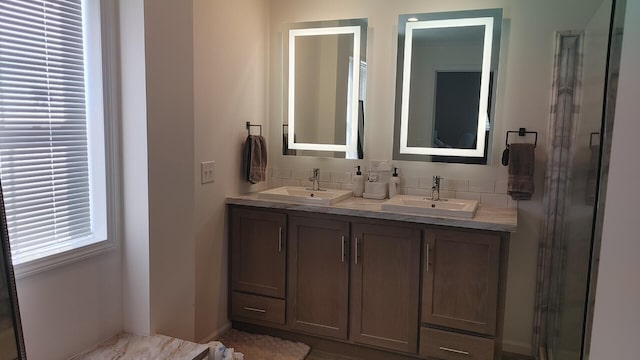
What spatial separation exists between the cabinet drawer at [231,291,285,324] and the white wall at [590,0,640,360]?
194cm

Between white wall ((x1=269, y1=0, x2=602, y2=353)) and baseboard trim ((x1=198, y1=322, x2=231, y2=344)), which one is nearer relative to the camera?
white wall ((x1=269, y1=0, x2=602, y2=353))

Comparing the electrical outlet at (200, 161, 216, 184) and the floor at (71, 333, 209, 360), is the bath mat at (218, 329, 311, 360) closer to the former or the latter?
the floor at (71, 333, 209, 360)

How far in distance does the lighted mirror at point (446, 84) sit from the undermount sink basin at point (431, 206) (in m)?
0.28

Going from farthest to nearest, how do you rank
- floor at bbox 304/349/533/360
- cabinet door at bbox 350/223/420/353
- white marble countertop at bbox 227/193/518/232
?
floor at bbox 304/349/533/360, cabinet door at bbox 350/223/420/353, white marble countertop at bbox 227/193/518/232

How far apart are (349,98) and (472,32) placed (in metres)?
0.90

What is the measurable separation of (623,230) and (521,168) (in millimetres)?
1492

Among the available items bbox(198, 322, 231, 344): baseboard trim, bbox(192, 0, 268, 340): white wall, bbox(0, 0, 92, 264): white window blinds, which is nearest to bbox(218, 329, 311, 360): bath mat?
bbox(198, 322, 231, 344): baseboard trim

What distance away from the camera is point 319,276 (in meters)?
2.86

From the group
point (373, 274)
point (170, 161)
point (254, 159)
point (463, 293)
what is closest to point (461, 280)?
point (463, 293)

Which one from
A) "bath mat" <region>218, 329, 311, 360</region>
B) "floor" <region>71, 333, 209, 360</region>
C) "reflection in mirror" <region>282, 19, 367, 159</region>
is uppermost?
"reflection in mirror" <region>282, 19, 367, 159</region>

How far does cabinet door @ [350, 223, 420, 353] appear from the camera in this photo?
8.64 feet

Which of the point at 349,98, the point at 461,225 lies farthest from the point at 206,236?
the point at 461,225

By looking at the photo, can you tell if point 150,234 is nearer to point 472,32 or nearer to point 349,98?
point 349,98

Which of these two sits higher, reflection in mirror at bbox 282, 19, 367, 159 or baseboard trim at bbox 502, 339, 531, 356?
reflection in mirror at bbox 282, 19, 367, 159
